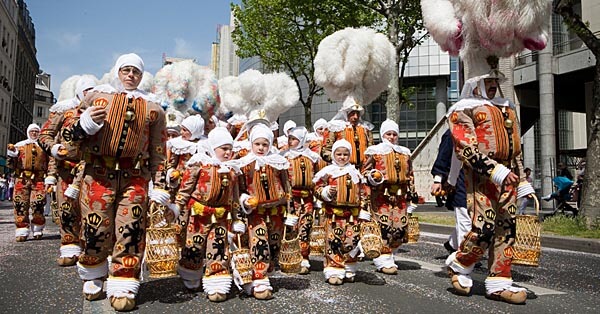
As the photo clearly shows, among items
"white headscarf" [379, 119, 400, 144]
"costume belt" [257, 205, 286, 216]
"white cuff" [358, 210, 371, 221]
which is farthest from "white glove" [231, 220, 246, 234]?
"white headscarf" [379, 119, 400, 144]

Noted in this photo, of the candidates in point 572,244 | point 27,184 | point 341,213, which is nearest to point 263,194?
point 341,213

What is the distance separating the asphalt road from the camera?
4.17 metres

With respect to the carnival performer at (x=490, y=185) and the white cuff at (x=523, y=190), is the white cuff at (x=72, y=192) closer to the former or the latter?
the carnival performer at (x=490, y=185)

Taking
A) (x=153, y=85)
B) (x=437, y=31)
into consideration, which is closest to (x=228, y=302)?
(x=437, y=31)

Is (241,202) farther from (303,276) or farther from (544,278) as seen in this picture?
(544,278)

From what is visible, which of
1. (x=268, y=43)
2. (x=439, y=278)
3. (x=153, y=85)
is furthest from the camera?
(x=268, y=43)

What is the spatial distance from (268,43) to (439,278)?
18.6m

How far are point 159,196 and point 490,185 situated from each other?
2.89 m

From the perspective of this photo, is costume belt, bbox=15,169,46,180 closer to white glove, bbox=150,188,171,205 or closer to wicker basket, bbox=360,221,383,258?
white glove, bbox=150,188,171,205

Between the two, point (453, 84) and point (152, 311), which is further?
point (453, 84)

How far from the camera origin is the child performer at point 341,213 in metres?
5.33

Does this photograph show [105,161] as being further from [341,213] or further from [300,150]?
[300,150]

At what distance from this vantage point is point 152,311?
4086 mm

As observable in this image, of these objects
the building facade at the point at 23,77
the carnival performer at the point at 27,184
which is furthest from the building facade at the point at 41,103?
the carnival performer at the point at 27,184
